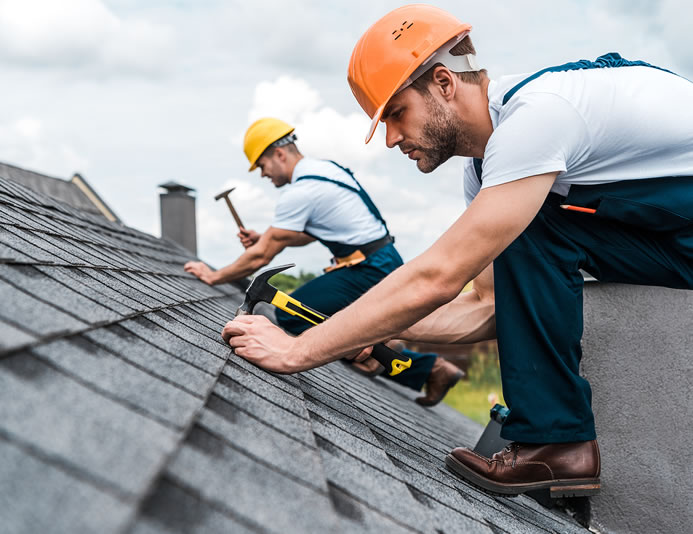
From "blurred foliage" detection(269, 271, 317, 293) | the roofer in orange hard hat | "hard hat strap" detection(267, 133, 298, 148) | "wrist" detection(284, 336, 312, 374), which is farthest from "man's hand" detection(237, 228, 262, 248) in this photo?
"blurred foliage" detection(269, 271, 317, 293)

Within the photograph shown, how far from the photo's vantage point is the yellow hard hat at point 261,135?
17.0 feet

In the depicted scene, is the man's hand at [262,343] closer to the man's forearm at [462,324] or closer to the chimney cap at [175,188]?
the man's forearm at [462,324]

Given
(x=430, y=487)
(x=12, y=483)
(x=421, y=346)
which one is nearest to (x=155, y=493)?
(x=12, y=483)

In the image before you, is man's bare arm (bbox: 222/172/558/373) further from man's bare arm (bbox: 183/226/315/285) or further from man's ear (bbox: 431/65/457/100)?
man's bare arm (bbox: 183/226/315/285)

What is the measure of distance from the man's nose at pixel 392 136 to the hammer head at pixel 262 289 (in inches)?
25.9

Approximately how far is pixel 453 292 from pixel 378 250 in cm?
288

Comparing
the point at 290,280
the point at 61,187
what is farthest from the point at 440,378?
the point at 61,187

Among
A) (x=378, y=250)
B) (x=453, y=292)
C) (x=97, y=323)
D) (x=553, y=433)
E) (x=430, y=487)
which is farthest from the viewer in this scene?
(x=378, y=250)

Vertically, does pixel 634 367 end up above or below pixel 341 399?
above

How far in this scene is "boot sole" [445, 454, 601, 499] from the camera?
209 cm

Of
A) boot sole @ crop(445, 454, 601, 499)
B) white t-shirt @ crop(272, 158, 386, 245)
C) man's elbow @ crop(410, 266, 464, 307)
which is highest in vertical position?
white t-shirt @ crop(272, 158, 386, 245)

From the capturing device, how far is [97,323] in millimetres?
1364

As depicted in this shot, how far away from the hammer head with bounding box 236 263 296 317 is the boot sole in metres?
0.97

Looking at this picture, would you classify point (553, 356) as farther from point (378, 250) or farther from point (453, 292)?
point (378, 250)
